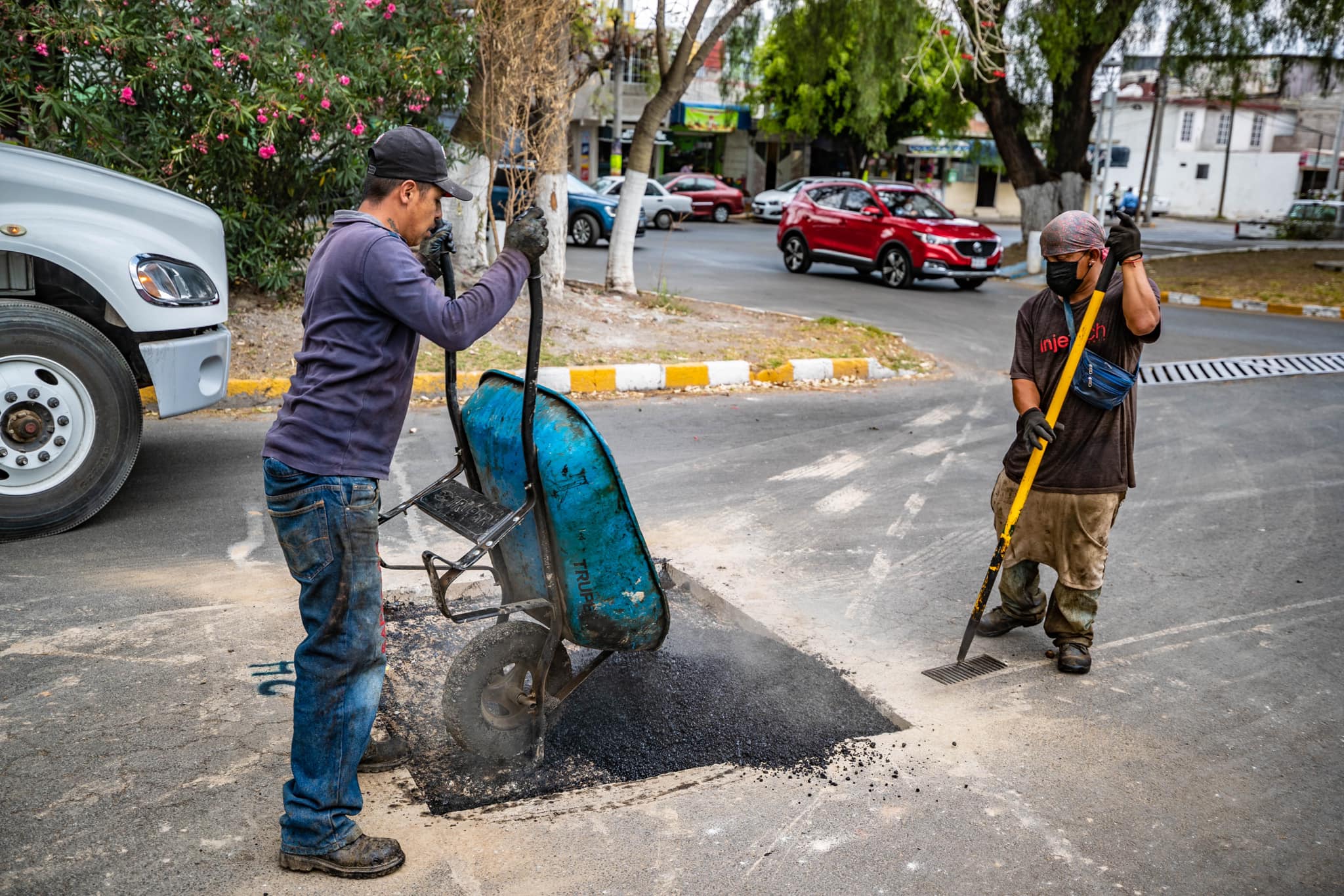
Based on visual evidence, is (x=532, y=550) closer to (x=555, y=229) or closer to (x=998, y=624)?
(x=998, y=624)

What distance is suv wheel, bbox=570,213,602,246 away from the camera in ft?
72.9

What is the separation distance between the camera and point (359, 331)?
2.73 metres

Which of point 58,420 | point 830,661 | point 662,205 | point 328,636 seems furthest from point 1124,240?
point 662,205

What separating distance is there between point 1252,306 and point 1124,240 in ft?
46.6

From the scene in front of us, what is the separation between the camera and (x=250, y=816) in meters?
3.04

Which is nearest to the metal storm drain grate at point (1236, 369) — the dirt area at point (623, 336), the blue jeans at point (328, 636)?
the dirt area at point (623, 336)

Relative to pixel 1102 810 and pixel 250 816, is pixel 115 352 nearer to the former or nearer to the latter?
pixel 250 816

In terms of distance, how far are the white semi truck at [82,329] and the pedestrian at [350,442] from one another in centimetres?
295

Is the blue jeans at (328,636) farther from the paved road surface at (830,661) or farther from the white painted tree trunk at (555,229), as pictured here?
the white painted tree trunk at (555,229)

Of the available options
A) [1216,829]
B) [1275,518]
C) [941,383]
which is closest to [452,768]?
[1216,829]

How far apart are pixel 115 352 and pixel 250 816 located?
10.0 feet

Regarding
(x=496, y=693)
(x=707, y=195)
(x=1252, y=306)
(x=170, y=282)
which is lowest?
(x=496, y=693)

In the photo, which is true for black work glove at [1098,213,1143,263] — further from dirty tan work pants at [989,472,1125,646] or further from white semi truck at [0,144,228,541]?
white semi truck at [0,144,228,541]

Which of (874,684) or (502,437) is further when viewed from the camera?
(874,684)
